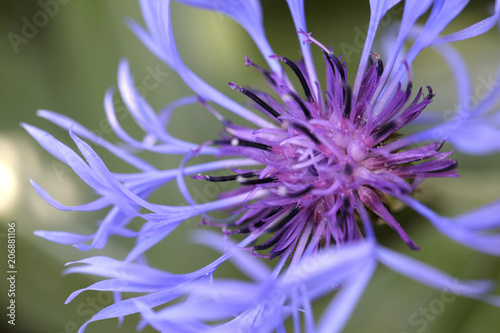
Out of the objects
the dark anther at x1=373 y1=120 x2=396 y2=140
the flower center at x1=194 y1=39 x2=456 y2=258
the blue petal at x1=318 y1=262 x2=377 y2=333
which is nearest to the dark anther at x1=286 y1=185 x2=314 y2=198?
the flower center at x1=194 y1=39 x2=456 y2=258

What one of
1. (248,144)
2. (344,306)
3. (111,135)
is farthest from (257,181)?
(111,135)

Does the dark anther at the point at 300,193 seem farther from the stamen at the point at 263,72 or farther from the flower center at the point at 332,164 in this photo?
the stamen at the point at 263,72

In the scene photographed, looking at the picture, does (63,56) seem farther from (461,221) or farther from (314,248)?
(461,221)

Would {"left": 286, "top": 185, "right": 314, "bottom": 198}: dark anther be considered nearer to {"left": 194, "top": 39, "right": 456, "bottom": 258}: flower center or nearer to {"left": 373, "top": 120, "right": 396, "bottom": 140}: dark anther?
{"left": 194, "top": 39, "right": 456, "bottom": 258}: flower center

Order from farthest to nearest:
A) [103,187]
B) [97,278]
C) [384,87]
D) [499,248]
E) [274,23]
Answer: [274,23]
[97,278]
[384,87]
[103,187]
[499,248]

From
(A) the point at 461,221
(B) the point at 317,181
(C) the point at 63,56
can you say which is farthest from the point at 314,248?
(C) the point at 63,56

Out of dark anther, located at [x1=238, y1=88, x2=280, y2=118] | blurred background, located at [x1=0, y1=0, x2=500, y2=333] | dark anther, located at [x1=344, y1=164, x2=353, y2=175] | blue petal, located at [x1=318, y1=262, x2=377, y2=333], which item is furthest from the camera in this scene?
blurred background, located at [x1=0, y1=0, x2=500, y2=333]

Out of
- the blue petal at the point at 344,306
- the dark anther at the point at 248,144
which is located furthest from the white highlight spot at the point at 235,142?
the blue petal at the point at 344,306

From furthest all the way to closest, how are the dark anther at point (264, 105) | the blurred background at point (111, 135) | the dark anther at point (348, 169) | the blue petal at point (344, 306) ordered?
the blurred background at point (111, 135)
the dark anther at point (264, 105)
the dark anther at point (348, 169)
the blue petal at point (344, 306)

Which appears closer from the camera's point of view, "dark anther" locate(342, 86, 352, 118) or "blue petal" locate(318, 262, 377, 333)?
"blue petal" locate(318, 262, 377, 333)
